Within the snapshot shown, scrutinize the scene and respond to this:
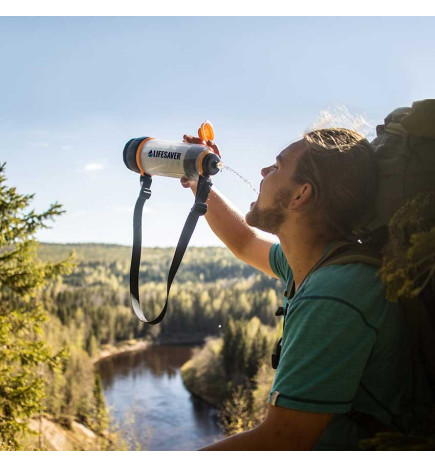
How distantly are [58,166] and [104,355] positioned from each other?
58.6 feet

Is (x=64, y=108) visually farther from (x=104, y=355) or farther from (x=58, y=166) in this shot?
(x=104, y=355)

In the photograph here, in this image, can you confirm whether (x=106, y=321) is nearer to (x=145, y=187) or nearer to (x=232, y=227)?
(x=232, y=227)

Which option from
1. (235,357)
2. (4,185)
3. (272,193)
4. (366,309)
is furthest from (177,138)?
(235,357)

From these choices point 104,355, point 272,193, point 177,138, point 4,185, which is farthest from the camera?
point 104,355

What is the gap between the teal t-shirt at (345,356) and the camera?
3.43 feet

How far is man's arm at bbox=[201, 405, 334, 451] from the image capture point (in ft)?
3.41

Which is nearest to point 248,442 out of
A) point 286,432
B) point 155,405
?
point 286,432

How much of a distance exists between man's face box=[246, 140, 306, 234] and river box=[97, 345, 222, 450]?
685 inches

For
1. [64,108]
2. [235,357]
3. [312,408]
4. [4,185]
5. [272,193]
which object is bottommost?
[235,357]

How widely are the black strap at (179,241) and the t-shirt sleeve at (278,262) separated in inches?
13.6

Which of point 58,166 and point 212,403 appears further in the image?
point 58,166

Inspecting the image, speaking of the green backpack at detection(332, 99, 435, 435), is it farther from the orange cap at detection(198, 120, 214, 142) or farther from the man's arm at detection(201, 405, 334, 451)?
the orange cap at detection(198, 120, 214, 142)

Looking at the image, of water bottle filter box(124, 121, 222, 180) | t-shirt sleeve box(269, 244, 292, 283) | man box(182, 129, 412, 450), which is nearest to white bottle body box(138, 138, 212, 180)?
water bottle filter box(124, 121, 222, 180)

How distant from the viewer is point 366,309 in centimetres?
106
